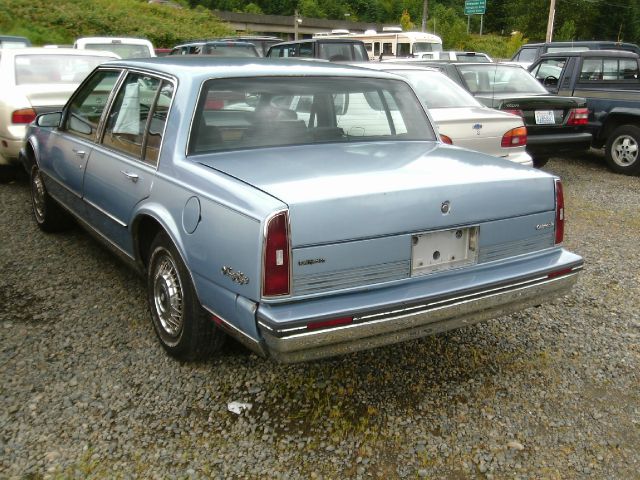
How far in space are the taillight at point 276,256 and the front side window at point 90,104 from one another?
223 centimetres

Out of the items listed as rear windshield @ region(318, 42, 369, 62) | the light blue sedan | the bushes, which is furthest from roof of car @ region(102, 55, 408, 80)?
the bushes

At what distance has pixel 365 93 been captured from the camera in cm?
390

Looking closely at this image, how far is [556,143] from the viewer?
8.10 metres

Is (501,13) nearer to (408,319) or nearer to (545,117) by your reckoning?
(545,117)

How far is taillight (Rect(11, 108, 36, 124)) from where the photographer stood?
6.64m

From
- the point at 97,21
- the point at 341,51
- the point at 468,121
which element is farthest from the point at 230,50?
the point at 97,21

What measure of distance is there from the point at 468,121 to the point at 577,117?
2515 millimetres

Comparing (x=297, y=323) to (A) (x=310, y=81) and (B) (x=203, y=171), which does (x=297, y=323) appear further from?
(A) (x=310, y=81)

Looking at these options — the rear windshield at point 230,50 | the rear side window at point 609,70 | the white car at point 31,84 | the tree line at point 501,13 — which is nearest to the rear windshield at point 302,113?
the white car at point 31,84

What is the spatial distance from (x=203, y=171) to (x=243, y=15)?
78.3 metres

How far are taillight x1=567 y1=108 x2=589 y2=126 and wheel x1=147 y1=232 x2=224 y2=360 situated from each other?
21.1 feet

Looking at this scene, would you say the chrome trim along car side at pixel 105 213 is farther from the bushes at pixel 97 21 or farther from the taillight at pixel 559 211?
the bushes at pixel 97 21

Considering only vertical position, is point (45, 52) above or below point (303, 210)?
above

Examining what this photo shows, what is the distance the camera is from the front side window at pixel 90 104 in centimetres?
431
